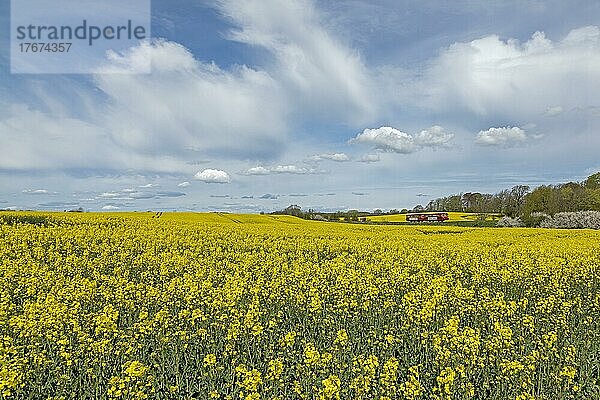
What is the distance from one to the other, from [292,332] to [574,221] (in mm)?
58844

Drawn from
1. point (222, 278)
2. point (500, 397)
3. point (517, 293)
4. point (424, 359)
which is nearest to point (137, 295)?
point (222, 278)

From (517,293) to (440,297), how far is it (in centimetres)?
392

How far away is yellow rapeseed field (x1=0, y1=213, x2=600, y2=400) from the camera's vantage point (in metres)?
5.59

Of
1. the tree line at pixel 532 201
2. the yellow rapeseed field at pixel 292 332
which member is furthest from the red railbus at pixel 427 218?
the yellow rapeseed field at pixel 292 332

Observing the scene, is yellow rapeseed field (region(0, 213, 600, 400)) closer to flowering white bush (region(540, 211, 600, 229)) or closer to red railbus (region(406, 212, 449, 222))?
flowering white bush (region(540, 211, 600, 229))

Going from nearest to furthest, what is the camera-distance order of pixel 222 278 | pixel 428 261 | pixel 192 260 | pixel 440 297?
pixel 440 297, pixel 222 278, pixel 192 260, pixel 428 261

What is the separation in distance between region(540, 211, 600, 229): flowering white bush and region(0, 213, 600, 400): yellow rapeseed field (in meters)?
46.6

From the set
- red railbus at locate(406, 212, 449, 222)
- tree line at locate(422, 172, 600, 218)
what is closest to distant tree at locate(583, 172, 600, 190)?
tree line at locate(422, 172, 600, 218)

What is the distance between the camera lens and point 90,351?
6.41 metres

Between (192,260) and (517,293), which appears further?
(192,260)

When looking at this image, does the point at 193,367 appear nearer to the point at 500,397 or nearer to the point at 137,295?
the point at 137,295

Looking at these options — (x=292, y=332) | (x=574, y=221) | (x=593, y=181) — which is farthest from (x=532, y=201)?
(x=292, y=332)

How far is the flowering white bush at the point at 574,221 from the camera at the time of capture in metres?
54.7

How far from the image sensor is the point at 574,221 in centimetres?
5581
